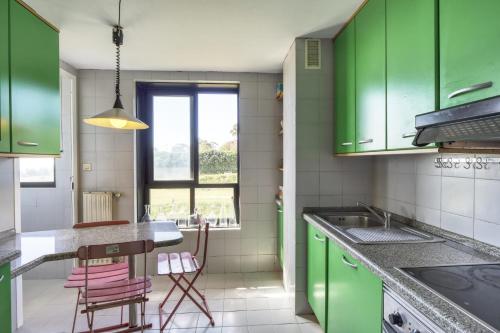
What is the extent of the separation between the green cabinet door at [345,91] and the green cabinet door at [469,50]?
841mm

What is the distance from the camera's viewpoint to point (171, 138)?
3389mm

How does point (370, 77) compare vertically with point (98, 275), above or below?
above

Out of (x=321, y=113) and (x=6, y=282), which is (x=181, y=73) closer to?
(x=321, y=113)

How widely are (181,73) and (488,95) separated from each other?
2.89 m

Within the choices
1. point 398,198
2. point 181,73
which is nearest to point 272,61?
point 181,73

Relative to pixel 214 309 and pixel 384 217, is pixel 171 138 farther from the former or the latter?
pixel 384 217

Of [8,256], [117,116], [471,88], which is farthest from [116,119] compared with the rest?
[471,88]

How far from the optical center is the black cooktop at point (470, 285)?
0.85 m

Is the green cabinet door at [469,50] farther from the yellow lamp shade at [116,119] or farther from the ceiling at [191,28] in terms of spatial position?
the yellow lamp shade at [116,119]

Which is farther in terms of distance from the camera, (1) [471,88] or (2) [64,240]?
(2) [64,240]

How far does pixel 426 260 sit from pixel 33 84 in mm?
2482

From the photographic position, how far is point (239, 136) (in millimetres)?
3283

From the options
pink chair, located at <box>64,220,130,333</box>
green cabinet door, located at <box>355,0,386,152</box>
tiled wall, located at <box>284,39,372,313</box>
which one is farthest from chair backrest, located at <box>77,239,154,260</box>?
green cabinet door, located at <box>355,0,386,152</box>

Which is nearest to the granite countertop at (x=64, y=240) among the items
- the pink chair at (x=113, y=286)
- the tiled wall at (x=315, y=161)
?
the pink chair at (x=113, y=286)
